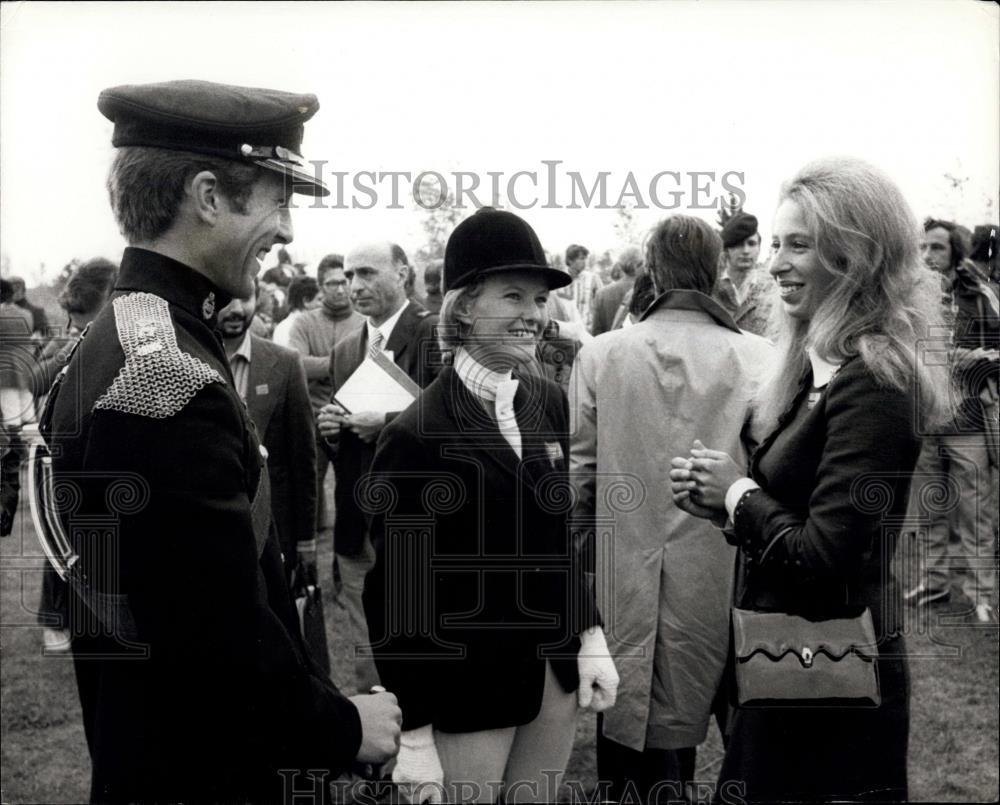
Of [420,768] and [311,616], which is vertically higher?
[311,616]

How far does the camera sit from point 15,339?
12.0 ft

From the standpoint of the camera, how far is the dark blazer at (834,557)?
1973 mm

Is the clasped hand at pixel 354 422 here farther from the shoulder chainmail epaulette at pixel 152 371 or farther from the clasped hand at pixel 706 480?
the shoulder chainmail epaulette at pixel 152 371

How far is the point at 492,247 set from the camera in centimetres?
269

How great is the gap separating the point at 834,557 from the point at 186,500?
1.25 meters

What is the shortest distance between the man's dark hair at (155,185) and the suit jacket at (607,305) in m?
3.81

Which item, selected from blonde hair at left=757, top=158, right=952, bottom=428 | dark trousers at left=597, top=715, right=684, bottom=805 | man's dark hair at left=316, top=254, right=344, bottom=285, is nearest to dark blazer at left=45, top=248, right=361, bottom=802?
blonde hair at left=757, top=158, right=952, bottom=428

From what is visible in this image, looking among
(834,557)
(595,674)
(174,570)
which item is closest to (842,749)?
(834,557)

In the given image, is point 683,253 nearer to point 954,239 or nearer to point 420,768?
point 420,768

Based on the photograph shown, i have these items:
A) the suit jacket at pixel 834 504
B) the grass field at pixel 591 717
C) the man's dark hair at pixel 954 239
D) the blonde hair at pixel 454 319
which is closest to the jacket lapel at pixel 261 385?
the grass field at pixel 591 717

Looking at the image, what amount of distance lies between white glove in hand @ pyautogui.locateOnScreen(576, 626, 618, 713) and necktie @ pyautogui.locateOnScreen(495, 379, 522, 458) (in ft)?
1.81

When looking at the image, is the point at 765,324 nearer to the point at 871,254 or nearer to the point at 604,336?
the point at 604,336

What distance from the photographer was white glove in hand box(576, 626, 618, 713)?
8.78 ft

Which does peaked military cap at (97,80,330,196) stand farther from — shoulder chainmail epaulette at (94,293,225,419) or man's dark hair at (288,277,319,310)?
man's dark hair at (288,277,319,310)
